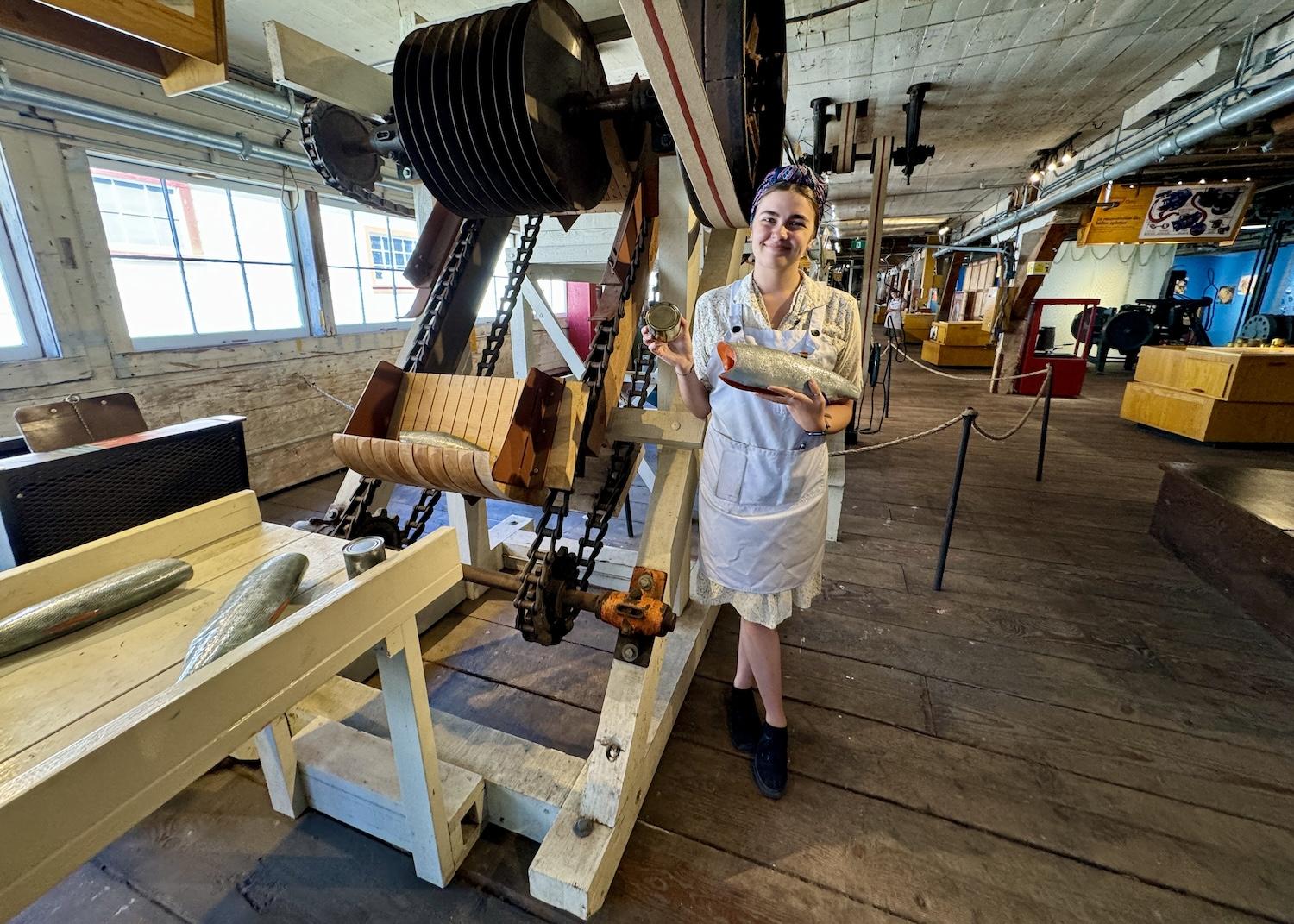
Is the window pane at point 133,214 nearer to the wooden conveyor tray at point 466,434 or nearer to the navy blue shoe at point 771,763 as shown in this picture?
the wooden conveyor tray at point 466,434

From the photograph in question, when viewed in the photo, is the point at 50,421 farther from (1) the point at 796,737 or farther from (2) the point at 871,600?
(2) the point at 871,600

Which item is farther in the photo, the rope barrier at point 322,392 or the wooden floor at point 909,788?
the rope barrier at point 322,392

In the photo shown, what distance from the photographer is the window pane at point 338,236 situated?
4.52 meters

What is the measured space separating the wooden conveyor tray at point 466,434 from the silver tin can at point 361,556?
348mm

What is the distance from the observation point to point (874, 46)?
3.65 m

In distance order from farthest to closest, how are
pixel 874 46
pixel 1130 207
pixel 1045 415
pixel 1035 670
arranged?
pixel 1130 207 → pixel 1045 415 → pixel 874 46 → pixel 1035 670

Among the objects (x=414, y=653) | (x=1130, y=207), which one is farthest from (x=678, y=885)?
(x=1130, y=207)

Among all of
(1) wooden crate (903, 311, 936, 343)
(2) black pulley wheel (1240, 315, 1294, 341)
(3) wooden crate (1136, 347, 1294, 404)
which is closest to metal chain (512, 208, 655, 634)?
(3) wooden crate (1136, 347, 1294, 404)

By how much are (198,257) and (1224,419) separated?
8327 mm

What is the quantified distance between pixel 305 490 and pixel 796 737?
3986 mm

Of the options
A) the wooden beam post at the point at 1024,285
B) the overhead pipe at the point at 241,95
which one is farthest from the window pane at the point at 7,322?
the wooden beam post at the point at 1024,285

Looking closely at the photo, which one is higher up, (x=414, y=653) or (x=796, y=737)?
(x=414, y=653)

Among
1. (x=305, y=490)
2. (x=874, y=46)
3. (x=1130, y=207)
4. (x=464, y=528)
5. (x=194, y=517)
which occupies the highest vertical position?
(x=874, y=46)

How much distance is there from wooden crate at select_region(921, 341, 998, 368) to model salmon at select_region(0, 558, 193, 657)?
39.3ft
